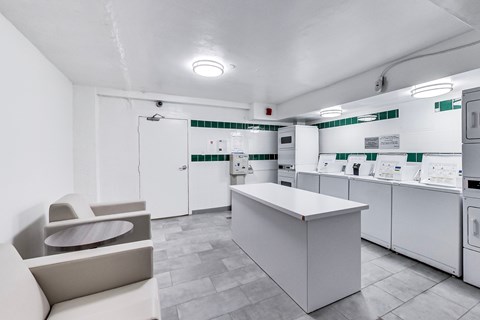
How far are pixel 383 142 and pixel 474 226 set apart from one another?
187 centimetres

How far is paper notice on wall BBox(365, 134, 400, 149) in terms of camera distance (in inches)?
138

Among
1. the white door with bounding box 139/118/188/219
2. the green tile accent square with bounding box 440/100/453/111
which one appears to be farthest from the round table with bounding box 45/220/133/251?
the green tile accent square with bounding box 440/100/453/111

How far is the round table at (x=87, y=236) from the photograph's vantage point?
4.96ft

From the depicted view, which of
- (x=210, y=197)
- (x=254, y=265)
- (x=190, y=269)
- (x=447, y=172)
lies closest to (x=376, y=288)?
(x=254, y=265)

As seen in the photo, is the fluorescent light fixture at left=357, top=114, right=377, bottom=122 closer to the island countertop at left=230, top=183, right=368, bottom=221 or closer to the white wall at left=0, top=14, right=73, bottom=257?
the island countertop at left=230, top=183, right=368, bottom=221

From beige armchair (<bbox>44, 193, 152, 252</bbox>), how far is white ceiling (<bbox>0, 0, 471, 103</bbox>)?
66.5 inches

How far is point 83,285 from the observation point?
1387mm

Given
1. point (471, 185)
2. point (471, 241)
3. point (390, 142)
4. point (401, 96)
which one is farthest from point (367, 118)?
point (471, 241)

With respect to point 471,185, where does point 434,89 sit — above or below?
above

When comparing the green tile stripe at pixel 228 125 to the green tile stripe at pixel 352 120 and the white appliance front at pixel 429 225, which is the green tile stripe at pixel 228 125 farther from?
the white appliance front at pixel 429 225

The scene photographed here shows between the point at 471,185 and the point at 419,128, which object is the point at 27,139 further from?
the point at 419,128

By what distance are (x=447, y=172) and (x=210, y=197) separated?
3.99 meters

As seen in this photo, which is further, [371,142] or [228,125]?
[228,125]

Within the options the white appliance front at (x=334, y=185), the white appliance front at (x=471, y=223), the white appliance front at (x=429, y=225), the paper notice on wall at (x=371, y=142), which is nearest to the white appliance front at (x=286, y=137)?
the white appliance front at (x=334, y=185)
